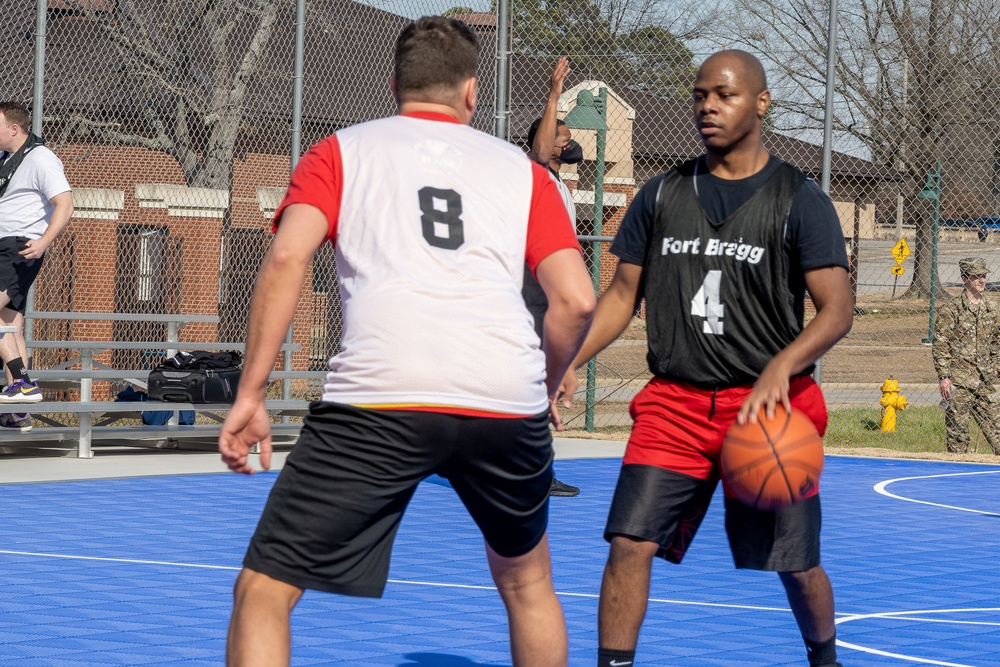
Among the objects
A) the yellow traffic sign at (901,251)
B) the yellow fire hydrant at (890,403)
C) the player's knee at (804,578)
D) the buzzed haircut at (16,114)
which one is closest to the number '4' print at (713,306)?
the player's knee at (804,578)

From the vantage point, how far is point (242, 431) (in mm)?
3545

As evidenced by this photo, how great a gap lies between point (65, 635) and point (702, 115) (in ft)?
10.3

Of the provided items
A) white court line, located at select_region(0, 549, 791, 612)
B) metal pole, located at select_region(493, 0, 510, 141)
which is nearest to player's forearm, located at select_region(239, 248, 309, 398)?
white court line, located at select_region(0, 549, 791, 612)

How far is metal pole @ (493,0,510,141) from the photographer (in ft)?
43.2

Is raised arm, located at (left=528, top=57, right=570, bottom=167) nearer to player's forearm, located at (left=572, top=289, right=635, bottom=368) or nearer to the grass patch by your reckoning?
player's forearm, located at (left=572, top=289, right=635, bottom=368)

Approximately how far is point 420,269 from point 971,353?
11.5 metres

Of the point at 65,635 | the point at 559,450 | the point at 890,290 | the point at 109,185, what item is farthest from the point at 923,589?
the point at 890,290

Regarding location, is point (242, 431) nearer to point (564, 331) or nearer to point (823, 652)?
point (564, 331)

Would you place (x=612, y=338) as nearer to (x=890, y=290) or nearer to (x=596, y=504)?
(x=596, y=504)

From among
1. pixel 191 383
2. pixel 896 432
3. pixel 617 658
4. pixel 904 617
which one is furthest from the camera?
pixel 896 432

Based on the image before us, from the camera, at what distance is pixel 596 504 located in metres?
10.1

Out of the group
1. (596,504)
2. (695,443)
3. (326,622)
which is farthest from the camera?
(596,504)

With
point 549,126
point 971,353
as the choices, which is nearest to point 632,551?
point 549,126

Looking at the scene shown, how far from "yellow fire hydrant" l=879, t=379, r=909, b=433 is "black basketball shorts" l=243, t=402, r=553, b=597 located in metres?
13.7
